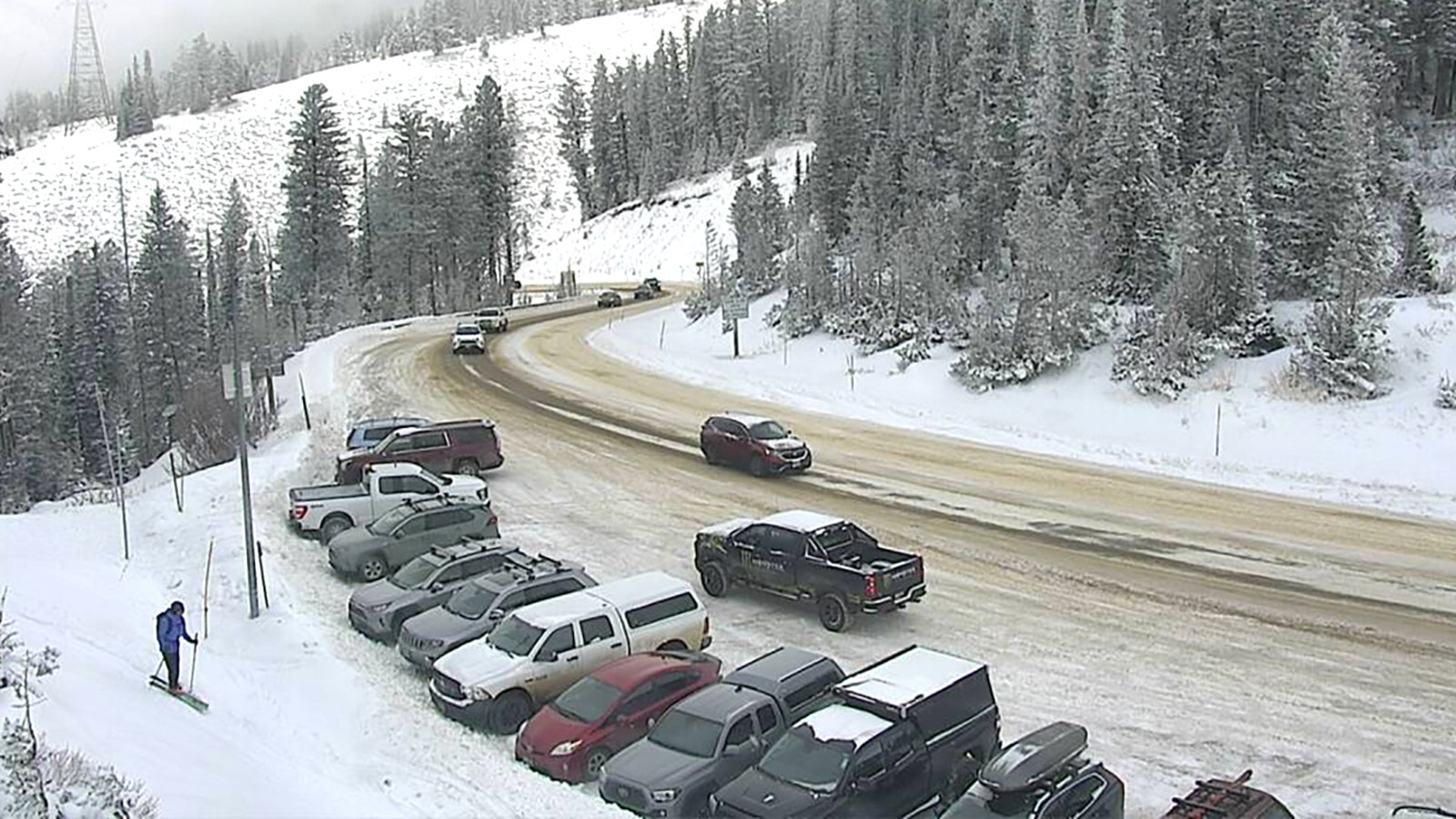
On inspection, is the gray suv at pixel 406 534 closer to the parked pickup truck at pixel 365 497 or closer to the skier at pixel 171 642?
the parked pickup truck at pixel 365 497

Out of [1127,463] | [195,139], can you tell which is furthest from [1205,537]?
[195,139]

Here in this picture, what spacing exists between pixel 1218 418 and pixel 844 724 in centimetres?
2323

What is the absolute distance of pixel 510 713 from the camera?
15320 millimetres

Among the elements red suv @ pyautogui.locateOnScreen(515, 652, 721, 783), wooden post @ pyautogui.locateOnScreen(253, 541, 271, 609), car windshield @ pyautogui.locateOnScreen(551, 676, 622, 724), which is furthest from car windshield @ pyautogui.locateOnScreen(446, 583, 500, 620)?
wooden post @ pyautogui.locateOnScreen(253, 541, 271, 609)

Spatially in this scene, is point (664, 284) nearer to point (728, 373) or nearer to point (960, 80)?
point (960, 80)

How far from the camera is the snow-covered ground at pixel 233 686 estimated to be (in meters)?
12.2

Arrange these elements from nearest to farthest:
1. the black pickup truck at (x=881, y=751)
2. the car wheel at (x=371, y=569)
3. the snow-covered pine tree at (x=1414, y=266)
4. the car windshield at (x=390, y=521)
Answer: the black pickup truck at (x=881, y=751), the car wheel at (x=371, y=569), the car windshield at (x=390, y=521), the snow-covered pine tree at (x=1414, y=266)

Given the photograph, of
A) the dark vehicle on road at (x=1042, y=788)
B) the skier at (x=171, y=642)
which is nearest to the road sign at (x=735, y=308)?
the skier at (x=171, y=642)

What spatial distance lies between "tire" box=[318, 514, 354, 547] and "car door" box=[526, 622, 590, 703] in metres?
9.85

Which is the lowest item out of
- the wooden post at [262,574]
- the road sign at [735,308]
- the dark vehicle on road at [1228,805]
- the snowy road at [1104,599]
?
the snowy road at [1104,599]

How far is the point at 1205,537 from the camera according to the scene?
22.8 meters

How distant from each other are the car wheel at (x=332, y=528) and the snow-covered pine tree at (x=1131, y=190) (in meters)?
28.6

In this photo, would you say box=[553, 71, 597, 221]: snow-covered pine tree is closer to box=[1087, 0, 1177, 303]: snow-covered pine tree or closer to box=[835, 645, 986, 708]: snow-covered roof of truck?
box=[1087, 0, 1177, 303]: snow-covered pine tree

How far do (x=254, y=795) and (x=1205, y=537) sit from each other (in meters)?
18.5
